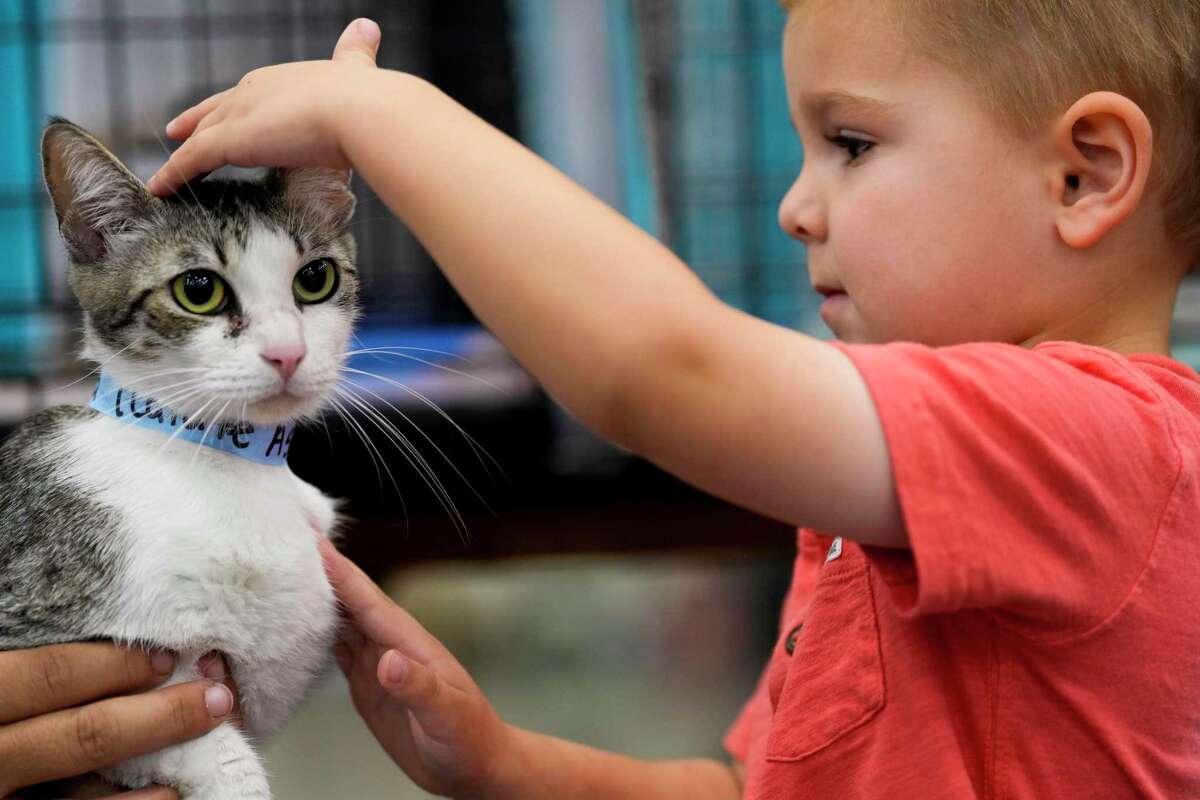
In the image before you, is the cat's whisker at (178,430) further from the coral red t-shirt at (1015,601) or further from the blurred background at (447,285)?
the blurred background at (447,285)

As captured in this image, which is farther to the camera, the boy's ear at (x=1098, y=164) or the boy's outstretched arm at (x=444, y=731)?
the boy's outstretched arm at (x=444, y=731)

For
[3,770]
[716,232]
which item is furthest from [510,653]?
[3,770]

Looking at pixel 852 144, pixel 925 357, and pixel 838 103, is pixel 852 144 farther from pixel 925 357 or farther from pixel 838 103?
pixel 925 357

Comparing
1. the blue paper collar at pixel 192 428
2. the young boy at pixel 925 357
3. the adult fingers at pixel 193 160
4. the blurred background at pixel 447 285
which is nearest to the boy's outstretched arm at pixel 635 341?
the young boy at pixel 925 357

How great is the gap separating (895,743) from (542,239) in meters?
0.32

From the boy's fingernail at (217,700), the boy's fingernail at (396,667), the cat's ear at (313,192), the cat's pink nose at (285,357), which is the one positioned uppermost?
the cat's ear at (313,192)

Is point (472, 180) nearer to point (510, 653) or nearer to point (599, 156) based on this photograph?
point (599, 156)

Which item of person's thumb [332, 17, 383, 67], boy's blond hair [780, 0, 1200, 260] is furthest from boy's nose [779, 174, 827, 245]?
person's thumb [332, 17, 383, 67]

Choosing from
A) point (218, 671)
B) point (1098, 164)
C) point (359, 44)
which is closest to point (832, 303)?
point (1098, 164)

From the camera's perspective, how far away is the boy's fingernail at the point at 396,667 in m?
0.66

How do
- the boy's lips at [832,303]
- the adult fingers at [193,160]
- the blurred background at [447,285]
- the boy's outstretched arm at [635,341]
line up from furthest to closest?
1. the blurred background at [447,285]
2. the boy's lips at [832,303]
3. the adult fingers at [193,160]
4. the boy's outstretched arm at [635,341]

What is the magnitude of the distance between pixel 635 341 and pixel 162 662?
0.34 m

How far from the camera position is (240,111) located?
1.85ft

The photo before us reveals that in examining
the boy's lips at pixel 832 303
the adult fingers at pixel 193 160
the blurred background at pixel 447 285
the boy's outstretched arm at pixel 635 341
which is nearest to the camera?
the boy's outstretched arm at pixel 635 341
